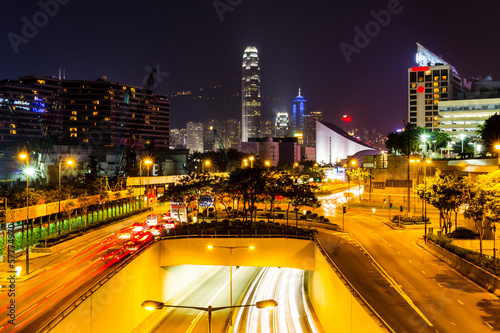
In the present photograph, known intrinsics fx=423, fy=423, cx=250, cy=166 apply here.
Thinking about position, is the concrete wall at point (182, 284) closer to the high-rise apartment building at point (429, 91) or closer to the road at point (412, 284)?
the road at point (412, 284)

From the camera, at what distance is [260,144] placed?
19512 centimetres

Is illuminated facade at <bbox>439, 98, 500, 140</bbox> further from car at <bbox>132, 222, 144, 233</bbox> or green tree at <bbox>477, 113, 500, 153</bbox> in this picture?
car at <bbox>132, 222, 144, 233</bbox>

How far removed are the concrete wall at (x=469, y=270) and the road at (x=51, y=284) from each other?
76.4ft

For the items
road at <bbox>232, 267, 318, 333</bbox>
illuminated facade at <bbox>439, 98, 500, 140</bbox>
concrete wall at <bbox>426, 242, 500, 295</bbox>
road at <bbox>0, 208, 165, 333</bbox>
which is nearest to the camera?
road at <bbox>0, 208, 165, 333</bbox>

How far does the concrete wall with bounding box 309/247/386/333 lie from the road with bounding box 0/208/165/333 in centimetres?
1409

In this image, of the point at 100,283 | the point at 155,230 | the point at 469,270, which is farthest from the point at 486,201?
the point at 155,230

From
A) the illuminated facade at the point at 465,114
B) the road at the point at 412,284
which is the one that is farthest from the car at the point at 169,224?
the illuminated facade at the point at 465,114

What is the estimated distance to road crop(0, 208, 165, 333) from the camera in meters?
20.4

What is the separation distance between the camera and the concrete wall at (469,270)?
79.5 feet

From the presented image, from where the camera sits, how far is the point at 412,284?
25.5 meters

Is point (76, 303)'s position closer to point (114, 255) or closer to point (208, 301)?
point (114, 255)

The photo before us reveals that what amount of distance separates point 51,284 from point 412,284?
21.9m

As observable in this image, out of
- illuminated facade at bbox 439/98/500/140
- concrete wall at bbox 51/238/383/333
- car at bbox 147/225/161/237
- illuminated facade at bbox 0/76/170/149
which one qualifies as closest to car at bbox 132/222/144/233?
car at bbox 147/225/161/237

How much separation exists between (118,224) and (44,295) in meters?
27.1
